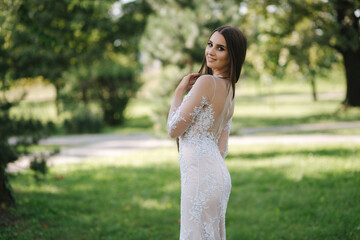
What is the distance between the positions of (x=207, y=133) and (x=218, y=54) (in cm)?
59

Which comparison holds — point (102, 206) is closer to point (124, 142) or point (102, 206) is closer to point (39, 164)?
point (39, 164)

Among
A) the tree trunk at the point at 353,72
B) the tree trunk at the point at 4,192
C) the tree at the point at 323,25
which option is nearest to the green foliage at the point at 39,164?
the tree trunk at the point at 4,192

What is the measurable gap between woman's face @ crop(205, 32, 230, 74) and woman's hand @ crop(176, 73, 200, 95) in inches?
6.1

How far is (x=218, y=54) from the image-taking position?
2.67m

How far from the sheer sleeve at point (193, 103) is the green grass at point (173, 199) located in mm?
2484

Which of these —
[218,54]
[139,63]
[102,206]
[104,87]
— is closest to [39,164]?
[102,206]

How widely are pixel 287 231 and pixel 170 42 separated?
815cm

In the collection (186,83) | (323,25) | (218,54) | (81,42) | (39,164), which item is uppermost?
(323,25)

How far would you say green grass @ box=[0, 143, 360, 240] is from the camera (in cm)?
460

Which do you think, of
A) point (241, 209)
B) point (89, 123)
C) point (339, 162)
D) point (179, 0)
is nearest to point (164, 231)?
point (241, 209)

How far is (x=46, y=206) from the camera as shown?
5.38 m

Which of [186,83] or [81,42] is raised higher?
[81,42]

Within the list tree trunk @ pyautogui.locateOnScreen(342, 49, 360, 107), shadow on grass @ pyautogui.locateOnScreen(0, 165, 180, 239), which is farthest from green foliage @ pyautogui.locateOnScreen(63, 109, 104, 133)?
tree trunk @ pyautogui.locateOnScreen(342, 49, 360, 107)

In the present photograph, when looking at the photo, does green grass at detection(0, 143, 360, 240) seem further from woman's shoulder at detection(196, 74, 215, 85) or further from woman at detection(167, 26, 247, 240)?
woman's shoulder at detection(196, 74, 215, 85)
